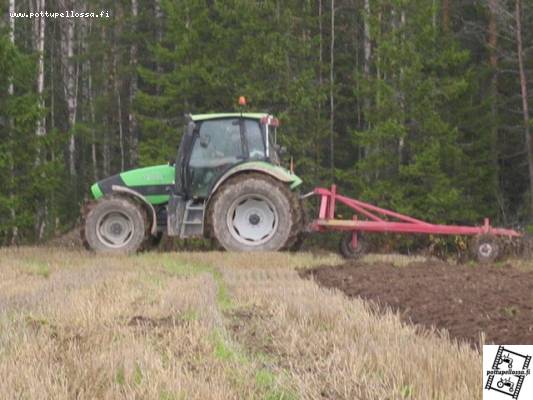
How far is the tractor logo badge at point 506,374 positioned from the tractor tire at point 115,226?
31.8 ft

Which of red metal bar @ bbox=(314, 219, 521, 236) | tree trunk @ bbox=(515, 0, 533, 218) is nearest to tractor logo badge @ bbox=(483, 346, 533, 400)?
red metal bar @ bbox=(314, 219, 521, 236)

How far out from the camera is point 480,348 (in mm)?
3842

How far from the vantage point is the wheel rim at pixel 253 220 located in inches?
456

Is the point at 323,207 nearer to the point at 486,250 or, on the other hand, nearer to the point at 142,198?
the point at 486,250

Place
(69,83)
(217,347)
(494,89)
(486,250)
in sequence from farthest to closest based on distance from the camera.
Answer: (69,83) < (494,89) < (486,250) < (217,347)

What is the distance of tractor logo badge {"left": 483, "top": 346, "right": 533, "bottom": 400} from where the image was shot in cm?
246

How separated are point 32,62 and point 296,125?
8.12 meters

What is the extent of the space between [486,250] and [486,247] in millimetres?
44

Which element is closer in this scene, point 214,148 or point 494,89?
point 214,148

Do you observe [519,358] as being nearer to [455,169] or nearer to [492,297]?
[492,297]

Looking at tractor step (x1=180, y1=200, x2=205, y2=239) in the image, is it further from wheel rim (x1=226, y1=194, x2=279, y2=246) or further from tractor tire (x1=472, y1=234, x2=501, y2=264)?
tractor tire (x1=472, y1=234, x2=501, y2=264)

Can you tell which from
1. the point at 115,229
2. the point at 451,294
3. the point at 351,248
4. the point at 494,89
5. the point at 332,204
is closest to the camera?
the point at 451,294

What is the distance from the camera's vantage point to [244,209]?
11656mm

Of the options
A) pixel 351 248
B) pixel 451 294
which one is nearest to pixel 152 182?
pixel 351 248
